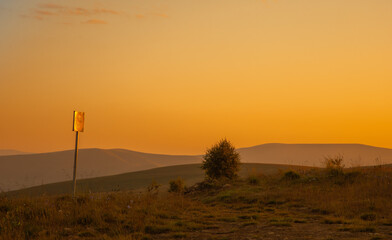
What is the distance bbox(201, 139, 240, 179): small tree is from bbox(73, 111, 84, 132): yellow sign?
8.90 metres

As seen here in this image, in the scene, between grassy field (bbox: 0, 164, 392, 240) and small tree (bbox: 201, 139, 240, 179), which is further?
small tree (bbox: 201, 139, 240, 179)

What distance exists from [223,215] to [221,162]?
9663mm

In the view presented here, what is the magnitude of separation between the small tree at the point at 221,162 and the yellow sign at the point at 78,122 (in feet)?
29.2

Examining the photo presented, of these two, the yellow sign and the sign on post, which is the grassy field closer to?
the sign on post

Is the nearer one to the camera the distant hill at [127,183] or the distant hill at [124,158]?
the distant hill at [127,183]

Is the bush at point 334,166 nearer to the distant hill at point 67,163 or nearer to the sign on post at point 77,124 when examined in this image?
the sign on post at point 77,124

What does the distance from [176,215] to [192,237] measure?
2.64 meters

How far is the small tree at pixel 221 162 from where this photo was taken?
819 inches

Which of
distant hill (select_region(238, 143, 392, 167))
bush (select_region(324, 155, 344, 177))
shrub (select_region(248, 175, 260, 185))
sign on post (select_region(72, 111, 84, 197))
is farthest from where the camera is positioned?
distant hill (select_region(238, 143, 392, 167))

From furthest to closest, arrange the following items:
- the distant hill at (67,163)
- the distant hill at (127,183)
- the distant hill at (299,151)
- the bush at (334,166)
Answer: the distant hill at (299,151) < the distant hill at (67,163) < the distant hill at (127,183) < the bush at (334,166)

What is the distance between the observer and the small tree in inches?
819

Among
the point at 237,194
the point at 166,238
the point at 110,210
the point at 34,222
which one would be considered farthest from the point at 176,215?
the point at 237,194

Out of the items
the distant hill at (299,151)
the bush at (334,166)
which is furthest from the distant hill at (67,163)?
the bush at (334,166)

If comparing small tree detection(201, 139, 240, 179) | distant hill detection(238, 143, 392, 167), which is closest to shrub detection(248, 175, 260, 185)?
small tree detection(201, 139, 240, 179)
